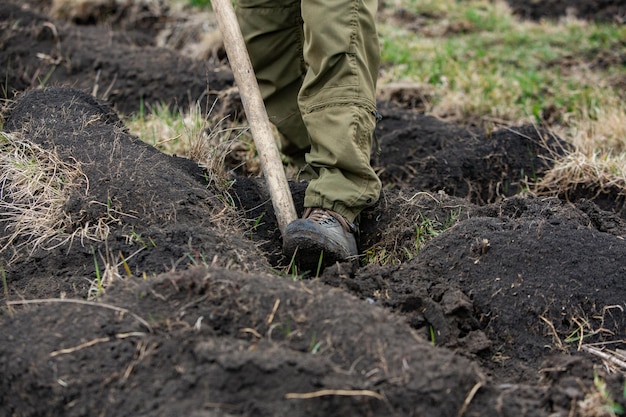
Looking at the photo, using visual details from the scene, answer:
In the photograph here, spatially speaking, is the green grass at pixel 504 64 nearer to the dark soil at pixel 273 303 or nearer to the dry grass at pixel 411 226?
the dark soil at pixel 273 303

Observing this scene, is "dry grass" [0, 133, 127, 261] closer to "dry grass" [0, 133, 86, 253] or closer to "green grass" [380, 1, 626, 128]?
"dry grass" [0, 133, 86, 253]

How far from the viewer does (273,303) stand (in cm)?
190

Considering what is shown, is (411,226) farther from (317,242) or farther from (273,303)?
(273,303)

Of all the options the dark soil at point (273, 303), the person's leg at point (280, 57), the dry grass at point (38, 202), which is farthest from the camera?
the person's leg at point (280, 57)

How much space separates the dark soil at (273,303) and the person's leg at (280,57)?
489mm

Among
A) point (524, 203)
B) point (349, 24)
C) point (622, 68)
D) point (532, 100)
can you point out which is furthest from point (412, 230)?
point (622, 68)

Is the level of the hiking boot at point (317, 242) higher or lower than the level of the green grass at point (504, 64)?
higher

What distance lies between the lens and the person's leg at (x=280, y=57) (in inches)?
127

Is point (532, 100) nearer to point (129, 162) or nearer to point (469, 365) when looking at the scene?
point (129, 162)

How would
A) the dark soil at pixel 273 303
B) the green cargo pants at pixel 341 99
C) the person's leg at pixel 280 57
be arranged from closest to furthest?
the dark soil at pixel 273 303 < the green cargo pants at pixel 341 99 < the person's leg at pixel 280 57

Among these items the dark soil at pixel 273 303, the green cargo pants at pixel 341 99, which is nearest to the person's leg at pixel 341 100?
the green cargo pants at pixel 341 99

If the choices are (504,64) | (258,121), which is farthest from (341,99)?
A: (504,64)

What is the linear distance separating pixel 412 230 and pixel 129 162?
106cm

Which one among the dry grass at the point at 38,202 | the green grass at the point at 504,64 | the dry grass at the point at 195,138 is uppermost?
the dry grass at the point at 38,202
